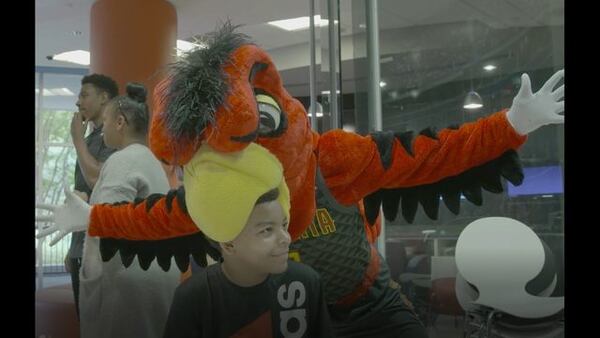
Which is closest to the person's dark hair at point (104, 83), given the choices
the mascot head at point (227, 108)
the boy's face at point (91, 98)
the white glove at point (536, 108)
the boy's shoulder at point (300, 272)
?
the boy's face at point (91, 98)

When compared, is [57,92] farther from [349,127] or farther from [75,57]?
[349,127]

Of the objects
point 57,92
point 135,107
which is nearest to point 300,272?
point 135,107

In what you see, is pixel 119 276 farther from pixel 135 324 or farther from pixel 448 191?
pixel 448 191

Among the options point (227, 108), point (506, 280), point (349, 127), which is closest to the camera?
point (227, 108)

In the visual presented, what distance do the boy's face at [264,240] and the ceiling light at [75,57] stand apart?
1.17ft

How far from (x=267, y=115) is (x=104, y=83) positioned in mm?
266

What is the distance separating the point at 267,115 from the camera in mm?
761

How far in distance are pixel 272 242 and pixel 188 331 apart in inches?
6.7

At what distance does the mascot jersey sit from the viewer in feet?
2.39

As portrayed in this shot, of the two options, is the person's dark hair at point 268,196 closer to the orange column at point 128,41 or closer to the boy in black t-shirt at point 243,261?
the boy in black t-shirt at point 243,261

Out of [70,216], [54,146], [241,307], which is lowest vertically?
[241,307]

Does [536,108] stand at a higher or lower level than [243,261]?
higher

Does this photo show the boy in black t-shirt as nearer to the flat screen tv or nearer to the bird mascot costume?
the bird mascot costume

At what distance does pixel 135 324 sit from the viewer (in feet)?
2.72
